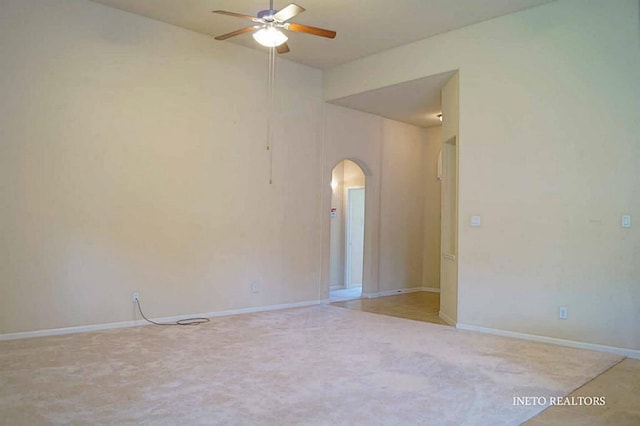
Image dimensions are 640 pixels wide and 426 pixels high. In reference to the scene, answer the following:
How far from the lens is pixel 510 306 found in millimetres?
4750

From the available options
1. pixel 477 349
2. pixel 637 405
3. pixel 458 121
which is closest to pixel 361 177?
pixel 458 121

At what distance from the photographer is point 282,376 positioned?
332cm

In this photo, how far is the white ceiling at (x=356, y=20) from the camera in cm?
464

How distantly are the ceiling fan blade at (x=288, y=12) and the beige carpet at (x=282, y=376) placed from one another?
2746mm

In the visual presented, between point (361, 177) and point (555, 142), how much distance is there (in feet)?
14.0

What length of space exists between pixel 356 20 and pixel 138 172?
2928mm

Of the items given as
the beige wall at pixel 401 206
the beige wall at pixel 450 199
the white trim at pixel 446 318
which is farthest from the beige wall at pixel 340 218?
the white trim at pixel 446 318

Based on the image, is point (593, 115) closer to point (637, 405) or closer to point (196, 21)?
point (637, 405)

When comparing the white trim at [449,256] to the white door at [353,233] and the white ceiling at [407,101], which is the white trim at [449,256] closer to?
the white ceiling at [407,101]

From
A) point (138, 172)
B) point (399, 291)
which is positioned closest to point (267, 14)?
point (138, 172)

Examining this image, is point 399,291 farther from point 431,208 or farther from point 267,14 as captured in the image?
point 267,14

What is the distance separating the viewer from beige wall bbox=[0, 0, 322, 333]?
14.2ft

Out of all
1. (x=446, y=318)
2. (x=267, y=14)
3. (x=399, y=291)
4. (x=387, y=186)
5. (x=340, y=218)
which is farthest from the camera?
(x=340, y=218)

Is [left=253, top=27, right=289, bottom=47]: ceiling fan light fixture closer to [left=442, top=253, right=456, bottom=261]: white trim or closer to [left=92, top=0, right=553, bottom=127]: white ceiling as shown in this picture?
[left=92, top=0, right=553, bottom=127]: white ceiling
